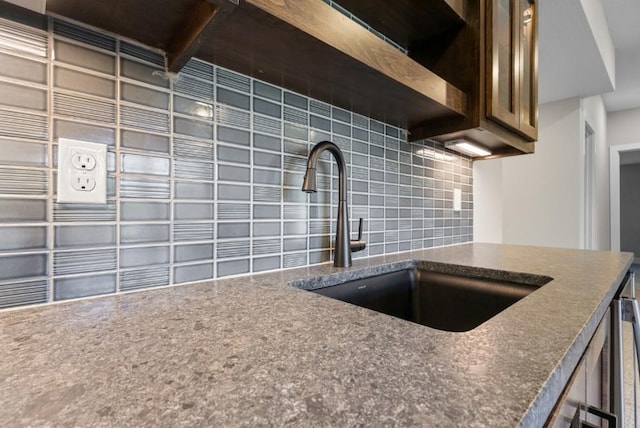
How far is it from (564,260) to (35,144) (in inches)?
57.1

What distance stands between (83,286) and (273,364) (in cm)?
43

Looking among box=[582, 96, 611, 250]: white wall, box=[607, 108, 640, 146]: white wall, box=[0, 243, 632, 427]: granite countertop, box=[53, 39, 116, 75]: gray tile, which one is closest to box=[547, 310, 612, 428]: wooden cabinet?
box=[0, 243, 632, 427]: granite countertop

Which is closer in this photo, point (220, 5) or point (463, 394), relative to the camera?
point (463, 394)

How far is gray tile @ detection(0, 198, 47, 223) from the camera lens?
0.48 metres

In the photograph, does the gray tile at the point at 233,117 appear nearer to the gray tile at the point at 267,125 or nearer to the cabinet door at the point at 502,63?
the gray tile at the point at 267,125

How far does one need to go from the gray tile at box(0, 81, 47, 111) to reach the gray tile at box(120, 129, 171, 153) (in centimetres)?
→ 12

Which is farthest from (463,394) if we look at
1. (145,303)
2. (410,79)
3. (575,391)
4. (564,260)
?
(564,260)

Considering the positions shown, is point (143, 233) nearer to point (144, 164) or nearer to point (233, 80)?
point (144, 164)

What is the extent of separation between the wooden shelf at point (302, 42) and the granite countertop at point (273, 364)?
1.57 ft

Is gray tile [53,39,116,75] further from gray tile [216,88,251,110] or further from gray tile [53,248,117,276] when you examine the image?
gray tile [53,248,117,276]

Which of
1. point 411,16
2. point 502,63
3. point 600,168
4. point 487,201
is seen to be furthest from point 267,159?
point 600,168

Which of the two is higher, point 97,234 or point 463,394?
point 97,234

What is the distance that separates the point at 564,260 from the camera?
107 centimetres

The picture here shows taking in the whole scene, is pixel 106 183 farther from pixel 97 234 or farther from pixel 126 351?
pixel 126 351
